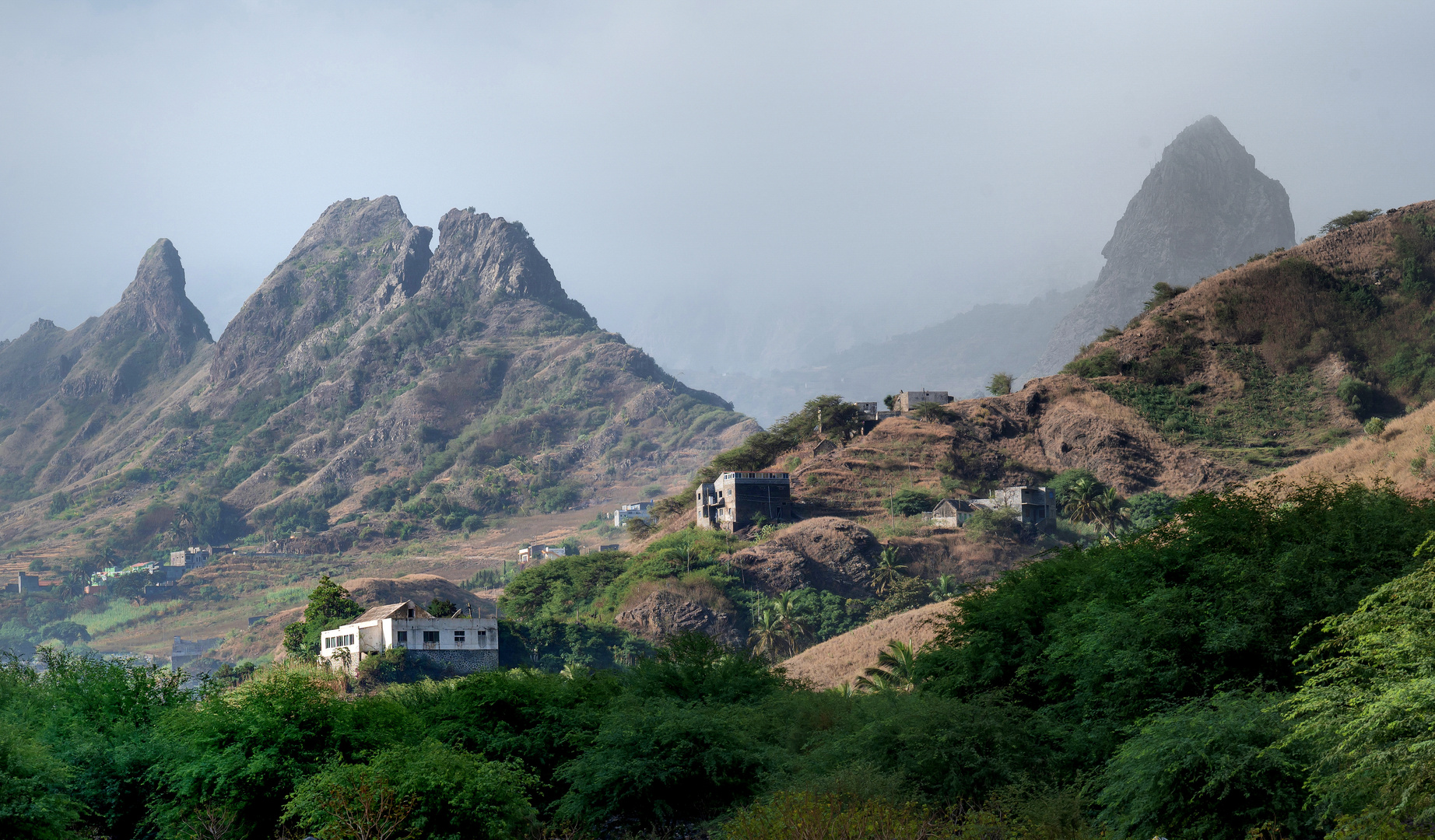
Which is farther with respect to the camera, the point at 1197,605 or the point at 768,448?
the point at 768,448

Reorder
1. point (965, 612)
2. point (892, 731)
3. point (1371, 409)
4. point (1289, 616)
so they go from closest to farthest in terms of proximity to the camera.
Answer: point (1289, 616), point (892, 731), point (965, 612), point (1371, 409)

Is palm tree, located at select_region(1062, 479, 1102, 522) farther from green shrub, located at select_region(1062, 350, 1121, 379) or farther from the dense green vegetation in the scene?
the dense green vegetation

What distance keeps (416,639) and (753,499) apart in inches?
1795

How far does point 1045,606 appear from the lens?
3753 cm

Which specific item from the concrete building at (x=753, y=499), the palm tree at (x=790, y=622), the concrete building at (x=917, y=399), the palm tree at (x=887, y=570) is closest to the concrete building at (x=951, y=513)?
the palm tree at (x=887, y=570)

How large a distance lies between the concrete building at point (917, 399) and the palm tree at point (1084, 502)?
26529 mm

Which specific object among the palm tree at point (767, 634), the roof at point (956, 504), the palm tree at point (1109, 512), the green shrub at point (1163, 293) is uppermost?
the green shrub at point (1163, 293)

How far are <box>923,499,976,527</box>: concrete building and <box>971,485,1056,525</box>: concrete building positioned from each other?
198 cm

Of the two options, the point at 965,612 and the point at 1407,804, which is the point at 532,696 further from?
the point at 1407,804

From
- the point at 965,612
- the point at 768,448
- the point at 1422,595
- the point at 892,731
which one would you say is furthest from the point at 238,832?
the point at 768,448

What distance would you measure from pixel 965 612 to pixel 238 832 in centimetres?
2327

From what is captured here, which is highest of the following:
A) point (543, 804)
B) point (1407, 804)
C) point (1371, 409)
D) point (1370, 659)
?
point (1371, 409)

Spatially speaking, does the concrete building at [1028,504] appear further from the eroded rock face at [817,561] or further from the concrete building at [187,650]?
the concrete building at [187,650]

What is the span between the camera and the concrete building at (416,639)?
226 ft
